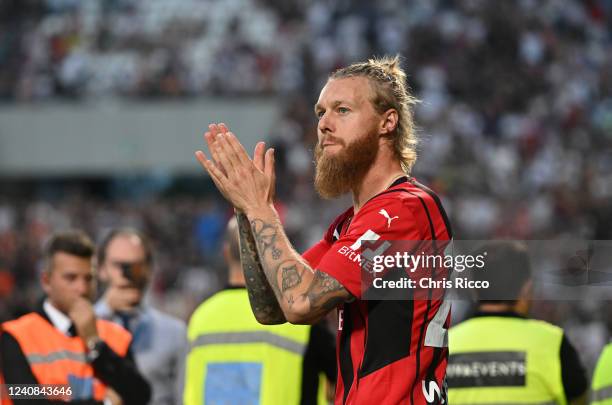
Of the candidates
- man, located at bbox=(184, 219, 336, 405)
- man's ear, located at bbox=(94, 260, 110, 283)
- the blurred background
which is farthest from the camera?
the blurred background

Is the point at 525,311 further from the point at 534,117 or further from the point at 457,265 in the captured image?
the point at 534,117

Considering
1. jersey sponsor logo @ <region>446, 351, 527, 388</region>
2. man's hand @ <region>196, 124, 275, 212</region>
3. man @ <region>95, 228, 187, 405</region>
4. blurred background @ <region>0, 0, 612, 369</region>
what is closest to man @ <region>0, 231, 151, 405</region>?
man @ <region>95, 228, 187, 405</region>

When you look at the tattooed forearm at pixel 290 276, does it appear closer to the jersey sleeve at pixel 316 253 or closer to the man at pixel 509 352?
the jersey sleeve at pixel 316 253

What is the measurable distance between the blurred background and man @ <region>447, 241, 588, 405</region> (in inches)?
515

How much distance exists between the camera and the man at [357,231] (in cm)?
363

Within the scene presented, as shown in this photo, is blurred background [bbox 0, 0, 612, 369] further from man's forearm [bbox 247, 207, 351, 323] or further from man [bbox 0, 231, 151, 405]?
man's forearm [bbox 247, 207, 351, 323]

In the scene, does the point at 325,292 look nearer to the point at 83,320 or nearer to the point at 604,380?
the point at 83,320

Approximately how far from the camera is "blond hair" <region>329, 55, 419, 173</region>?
3.94 m

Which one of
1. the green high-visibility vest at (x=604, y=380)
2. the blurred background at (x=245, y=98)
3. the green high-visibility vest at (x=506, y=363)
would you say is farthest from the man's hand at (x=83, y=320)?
the blurred background at (x=245, y=98)

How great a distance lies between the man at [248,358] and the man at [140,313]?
64cm

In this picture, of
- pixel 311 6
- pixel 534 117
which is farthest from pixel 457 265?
pixel 311 6

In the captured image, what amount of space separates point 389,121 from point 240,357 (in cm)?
200

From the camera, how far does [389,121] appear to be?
3.95 meters

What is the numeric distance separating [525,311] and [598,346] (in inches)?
320
